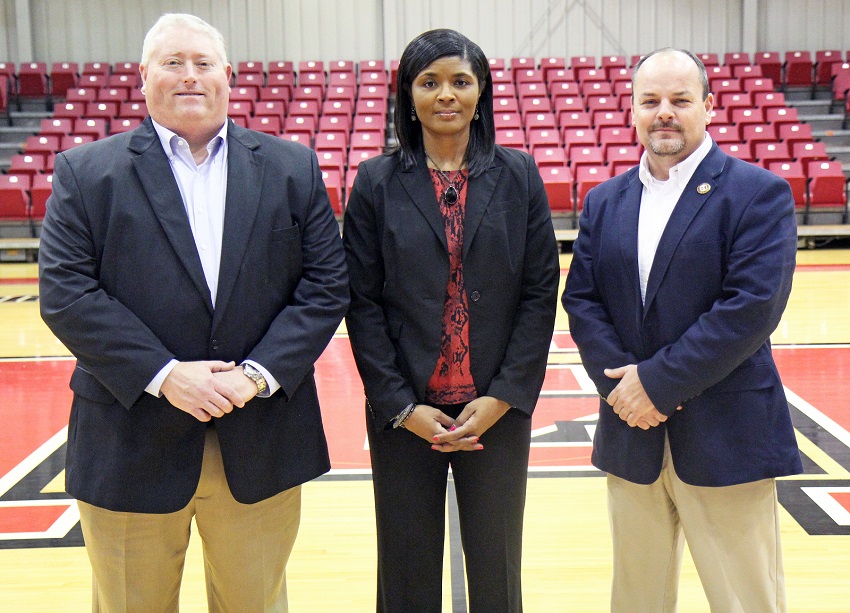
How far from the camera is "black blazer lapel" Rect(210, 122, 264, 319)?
5.49 ft

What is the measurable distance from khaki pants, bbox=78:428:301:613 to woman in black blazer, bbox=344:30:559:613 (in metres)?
0.25

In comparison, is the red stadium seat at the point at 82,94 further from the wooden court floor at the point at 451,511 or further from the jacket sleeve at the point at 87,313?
the jacket sleeve at the point at 87,313

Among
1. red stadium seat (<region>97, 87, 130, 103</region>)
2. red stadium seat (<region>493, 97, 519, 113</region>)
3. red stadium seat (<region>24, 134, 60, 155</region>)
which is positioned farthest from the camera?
red stadium seat (<region>97, 87, 130, 103</region>)

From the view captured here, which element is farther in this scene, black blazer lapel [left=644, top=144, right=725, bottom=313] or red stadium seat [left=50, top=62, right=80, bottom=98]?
red stadium seat [left=50, top=62, right=80, bottom=98]

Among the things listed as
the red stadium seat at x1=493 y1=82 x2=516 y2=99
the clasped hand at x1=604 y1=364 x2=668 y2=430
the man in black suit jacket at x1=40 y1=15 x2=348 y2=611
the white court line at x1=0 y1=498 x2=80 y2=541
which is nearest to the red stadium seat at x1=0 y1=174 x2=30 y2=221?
the red stadium seat at x1=493 y1=82 x2=516 y2=99

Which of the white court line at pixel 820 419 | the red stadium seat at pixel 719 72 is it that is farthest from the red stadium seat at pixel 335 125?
the white court line at pixel 820 419

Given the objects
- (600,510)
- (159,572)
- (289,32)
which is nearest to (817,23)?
(289,32)

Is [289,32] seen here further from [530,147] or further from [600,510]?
[600,510]

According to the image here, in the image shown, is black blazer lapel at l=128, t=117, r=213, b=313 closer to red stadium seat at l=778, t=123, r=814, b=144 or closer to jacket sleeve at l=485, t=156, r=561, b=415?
jacket sleeve at l=485, t=156, r=561, b=415

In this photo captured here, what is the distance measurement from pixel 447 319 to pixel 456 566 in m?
1.09

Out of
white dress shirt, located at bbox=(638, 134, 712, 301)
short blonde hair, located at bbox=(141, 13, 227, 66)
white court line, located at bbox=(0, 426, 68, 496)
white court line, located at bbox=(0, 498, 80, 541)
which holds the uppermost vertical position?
short blonde hair, located at bbox=(141, 13, 227, 66)

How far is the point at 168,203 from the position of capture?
1670 mm

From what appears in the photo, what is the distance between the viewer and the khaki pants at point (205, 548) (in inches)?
66.9

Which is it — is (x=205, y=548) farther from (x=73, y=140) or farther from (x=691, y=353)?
(x=73, y=140)
